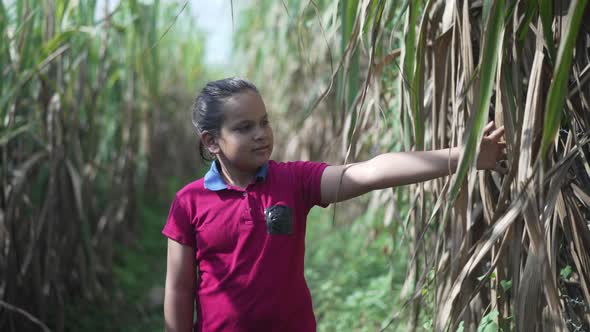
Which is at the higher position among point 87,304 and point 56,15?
point 56,15

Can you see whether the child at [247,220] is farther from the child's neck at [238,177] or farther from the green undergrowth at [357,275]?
the green undergrowth at [357,275]

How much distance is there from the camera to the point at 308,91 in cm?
505

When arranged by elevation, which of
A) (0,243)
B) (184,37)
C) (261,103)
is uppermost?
(184,37)

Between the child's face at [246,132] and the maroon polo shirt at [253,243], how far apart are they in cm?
5

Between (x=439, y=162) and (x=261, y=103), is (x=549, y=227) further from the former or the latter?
(x=261, y=103)

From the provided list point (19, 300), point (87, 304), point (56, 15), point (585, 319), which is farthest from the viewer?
point (87, 304)

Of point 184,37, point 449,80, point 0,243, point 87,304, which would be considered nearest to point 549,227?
point 449,80

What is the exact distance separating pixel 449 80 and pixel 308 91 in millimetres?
3488

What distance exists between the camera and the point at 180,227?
1527mm

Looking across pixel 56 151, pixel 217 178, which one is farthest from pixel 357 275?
pixel 217 178

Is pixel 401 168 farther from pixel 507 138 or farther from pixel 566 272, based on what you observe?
pixel 566 272

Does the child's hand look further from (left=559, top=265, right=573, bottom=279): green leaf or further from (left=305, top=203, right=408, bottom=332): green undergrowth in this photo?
(left=305, top=203, right=408, bottom=332): green undergrowth

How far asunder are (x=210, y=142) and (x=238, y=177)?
0.36 ft

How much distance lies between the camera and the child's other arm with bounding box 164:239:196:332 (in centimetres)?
154
